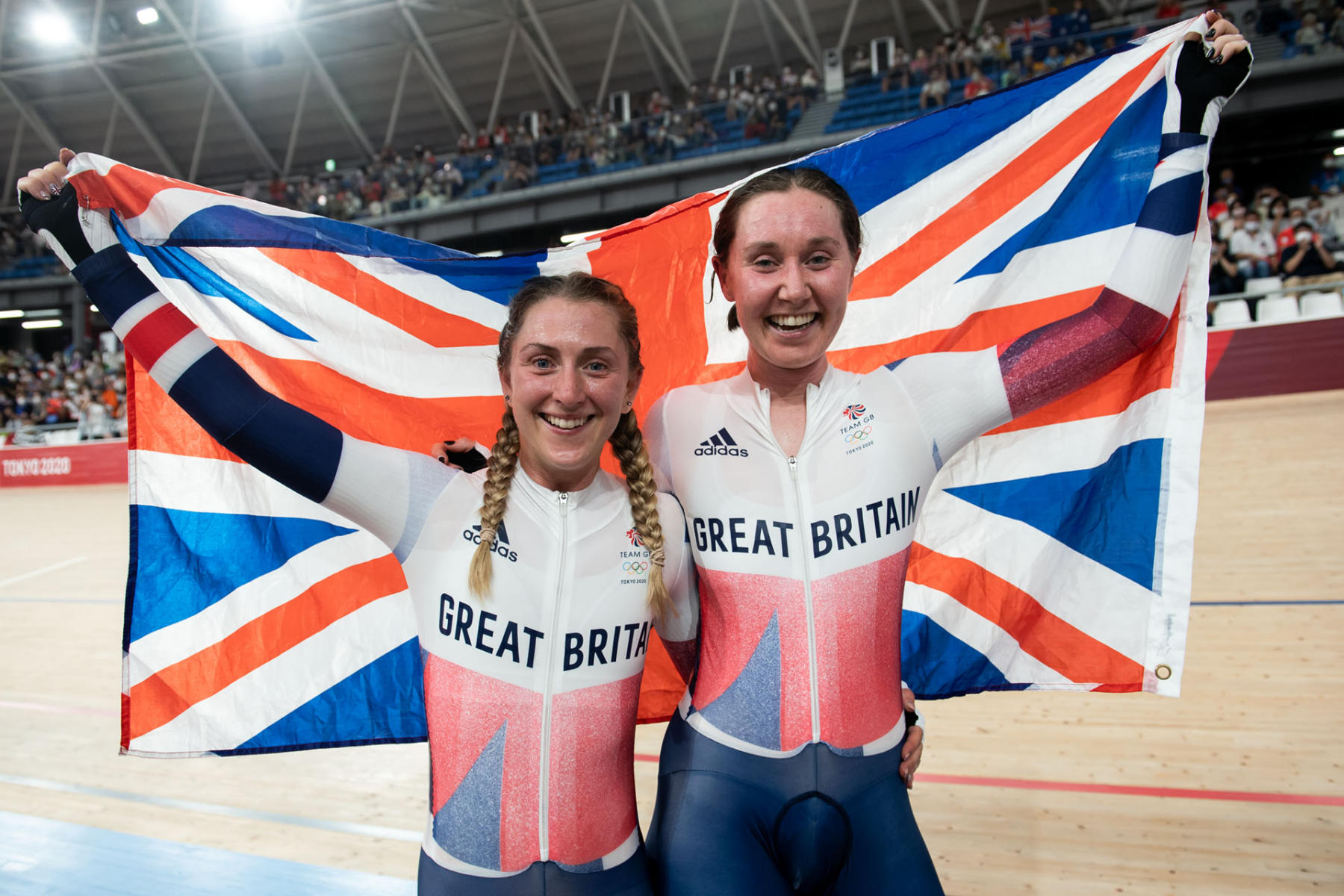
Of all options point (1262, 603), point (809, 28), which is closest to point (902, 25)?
point (809, 28)

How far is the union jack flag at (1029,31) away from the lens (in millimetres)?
16359

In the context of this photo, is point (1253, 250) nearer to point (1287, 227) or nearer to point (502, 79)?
point (1287, 227)

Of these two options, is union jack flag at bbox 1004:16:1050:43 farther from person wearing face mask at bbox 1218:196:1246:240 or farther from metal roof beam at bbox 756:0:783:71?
person wearing face mask at bbox 1218:196:1246:240

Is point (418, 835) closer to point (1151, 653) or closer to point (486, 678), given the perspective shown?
point (486, 678)

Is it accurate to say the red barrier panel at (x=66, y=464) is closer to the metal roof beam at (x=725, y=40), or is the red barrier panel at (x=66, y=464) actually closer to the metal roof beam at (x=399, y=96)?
the metal roof beam at (x=399, y=96)

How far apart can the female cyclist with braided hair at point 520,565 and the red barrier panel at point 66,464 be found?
49.8 ft

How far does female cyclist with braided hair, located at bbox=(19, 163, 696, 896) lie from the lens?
164 centimetres

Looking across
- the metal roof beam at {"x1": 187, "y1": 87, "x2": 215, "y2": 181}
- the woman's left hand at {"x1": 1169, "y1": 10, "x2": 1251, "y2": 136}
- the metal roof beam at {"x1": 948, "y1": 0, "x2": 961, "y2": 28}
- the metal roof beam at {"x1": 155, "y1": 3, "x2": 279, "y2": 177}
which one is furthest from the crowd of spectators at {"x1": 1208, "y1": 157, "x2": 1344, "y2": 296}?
the metal roof beam at {"x1": 187, "y1": 87, "x2": 215, "y2": 181}

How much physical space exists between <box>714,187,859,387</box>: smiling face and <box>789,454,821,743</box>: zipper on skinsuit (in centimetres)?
29

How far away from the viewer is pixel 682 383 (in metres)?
2.65

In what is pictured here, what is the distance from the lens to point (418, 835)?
10.9 ft

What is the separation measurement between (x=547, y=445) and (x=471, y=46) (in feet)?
70.6

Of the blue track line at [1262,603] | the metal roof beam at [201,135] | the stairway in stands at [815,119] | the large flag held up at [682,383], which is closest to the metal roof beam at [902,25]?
the stairway in stands at [815,119]

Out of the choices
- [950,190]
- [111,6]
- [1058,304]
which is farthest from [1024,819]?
[111,6]
